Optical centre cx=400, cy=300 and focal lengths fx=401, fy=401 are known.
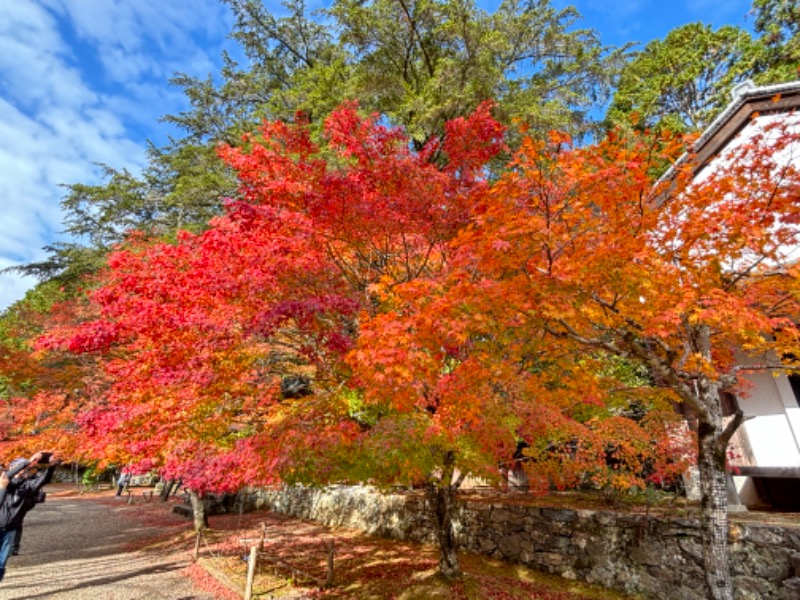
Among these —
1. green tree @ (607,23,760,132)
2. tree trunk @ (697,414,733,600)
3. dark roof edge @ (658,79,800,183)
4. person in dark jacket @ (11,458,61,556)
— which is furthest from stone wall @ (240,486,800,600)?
green tree @ (607,23,760,132)

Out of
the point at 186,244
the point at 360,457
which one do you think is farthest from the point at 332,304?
the point at 186,244

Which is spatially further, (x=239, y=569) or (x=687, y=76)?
(x=687, y=76)

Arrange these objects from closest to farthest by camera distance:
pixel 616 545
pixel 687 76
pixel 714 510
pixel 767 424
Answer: pixel 714 510 → pixel 616 545 → pixel 767 424 → pixel 687 76

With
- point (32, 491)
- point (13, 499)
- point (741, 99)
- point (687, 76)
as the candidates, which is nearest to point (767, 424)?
point (741, 99)

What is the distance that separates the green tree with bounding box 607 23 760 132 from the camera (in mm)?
23484

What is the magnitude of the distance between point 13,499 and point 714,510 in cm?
979

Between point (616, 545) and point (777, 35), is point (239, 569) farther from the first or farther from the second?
point (777, 35)

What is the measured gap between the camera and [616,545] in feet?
25.5

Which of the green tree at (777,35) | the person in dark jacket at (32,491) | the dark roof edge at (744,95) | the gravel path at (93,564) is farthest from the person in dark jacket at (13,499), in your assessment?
the green tree at (777,35)

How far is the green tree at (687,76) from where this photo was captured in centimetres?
2348

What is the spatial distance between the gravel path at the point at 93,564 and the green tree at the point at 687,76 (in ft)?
91.1

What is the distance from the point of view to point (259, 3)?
2080 cm

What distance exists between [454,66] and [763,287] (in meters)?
13.1

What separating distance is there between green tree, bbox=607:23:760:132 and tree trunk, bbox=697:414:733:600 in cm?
2291
